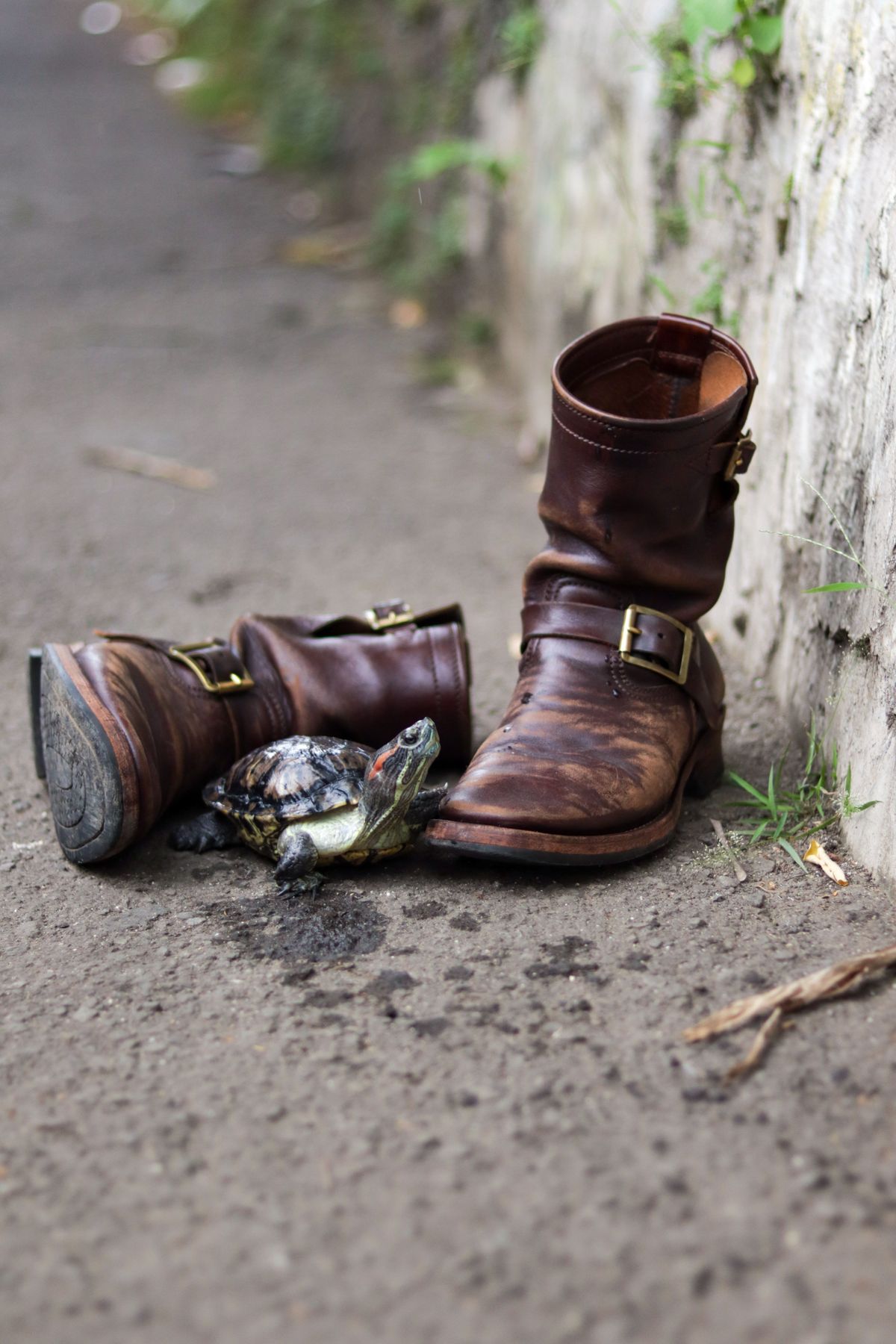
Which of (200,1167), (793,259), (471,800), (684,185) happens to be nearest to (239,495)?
(684,185)

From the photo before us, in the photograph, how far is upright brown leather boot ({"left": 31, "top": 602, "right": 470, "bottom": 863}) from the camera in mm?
1918

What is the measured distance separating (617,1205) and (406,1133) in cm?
25

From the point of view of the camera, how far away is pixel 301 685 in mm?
2182

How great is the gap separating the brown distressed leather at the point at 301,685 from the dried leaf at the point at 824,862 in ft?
2.15

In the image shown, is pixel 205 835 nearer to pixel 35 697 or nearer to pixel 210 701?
pixel 210 701

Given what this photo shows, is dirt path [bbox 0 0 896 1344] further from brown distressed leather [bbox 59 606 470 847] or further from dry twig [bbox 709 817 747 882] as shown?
brown distressed leather [bbox 59 606 470 847]

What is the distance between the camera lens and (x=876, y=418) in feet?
6.40

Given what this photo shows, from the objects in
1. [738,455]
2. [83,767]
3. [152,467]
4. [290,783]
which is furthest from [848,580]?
[152,467]

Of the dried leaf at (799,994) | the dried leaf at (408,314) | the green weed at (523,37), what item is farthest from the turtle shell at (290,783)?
the dried leaf at (408,314)

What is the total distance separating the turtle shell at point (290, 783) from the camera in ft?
6.38

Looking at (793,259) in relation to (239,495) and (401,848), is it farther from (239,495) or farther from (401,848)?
(239,495)

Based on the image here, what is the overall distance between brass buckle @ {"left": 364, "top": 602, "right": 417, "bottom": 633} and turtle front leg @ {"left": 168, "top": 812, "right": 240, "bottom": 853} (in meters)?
0.47

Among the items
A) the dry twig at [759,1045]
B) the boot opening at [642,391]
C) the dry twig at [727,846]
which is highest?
the boot opening at [642,391]

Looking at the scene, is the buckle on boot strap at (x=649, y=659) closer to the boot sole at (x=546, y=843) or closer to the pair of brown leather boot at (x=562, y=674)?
the pair of brown leather boot at (x=562, y=674)
